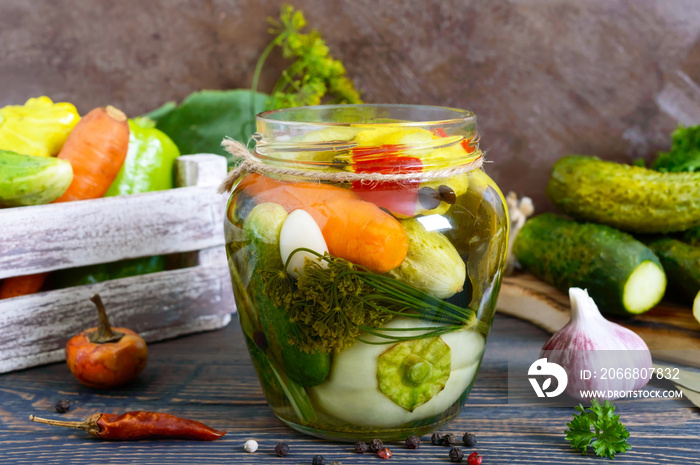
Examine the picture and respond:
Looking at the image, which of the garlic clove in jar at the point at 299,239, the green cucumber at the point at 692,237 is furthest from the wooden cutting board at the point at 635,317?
the garlic clove in jar at the point at 299,239

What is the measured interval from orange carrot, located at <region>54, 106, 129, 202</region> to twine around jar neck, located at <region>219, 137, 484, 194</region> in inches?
14.0

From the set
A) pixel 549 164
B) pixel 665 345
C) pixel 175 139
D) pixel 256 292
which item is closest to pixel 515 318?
pixel 665 345

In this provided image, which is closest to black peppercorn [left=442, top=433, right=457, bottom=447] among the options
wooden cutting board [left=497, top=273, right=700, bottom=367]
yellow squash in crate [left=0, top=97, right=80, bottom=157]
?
wooden cutting board [left=497, top=273, right=700, bottom=367]

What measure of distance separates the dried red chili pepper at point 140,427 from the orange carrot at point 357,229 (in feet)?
1.13

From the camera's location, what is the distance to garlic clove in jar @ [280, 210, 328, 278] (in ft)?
2.46

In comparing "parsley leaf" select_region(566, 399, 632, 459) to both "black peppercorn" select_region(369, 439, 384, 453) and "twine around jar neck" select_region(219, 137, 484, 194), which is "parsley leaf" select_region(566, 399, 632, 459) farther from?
"twine around jar neck" select_region(219, 137, 484, 194)

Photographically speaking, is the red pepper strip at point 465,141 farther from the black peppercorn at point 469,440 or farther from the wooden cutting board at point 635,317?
the wooden cutting board at point 635,317

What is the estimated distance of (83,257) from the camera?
3.80 feet

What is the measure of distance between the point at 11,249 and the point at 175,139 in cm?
54

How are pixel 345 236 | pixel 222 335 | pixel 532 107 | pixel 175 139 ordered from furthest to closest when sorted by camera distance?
pixel 532 107, pixel 175 139, pixel 222 335, pixel 345 236

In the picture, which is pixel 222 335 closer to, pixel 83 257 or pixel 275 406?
pixel 83 257

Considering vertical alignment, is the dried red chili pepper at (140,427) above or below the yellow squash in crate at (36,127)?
below

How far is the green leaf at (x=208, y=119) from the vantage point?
153 centimetres

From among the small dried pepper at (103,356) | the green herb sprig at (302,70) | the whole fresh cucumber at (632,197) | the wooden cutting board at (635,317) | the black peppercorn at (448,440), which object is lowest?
the black peppercorn at (448,440)
